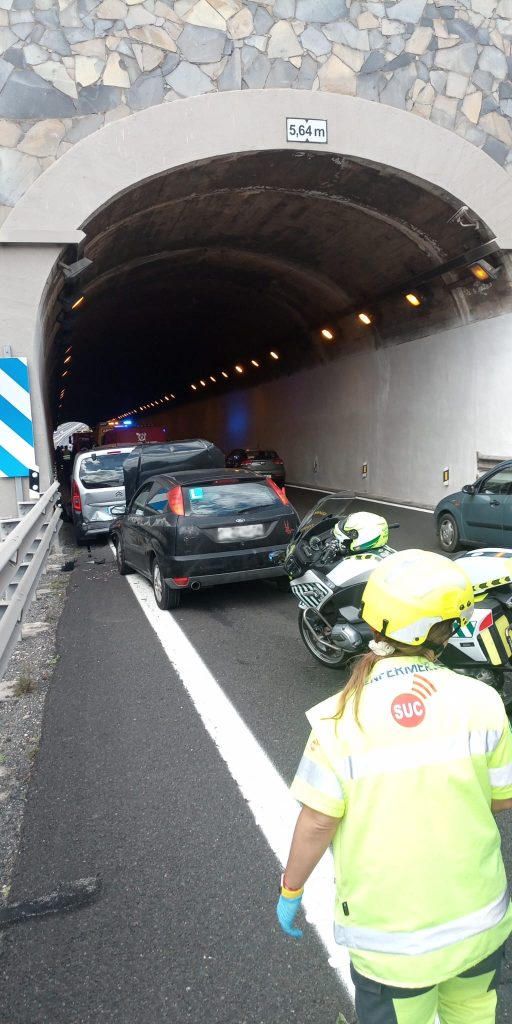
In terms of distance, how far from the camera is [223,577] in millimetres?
8508

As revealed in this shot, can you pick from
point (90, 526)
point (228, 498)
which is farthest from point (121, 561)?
point (90, 526)

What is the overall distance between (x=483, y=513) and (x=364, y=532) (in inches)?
220

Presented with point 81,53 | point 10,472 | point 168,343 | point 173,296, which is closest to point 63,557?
point 10,472

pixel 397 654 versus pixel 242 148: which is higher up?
pixel 242 148

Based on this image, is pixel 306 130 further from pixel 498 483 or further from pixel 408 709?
A: pixel 408 709

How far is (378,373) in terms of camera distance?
2150 cm

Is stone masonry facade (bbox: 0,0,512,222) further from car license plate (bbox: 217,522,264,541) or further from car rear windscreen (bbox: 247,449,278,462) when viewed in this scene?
car rear windscreen (bbox: 247,449,278,462)

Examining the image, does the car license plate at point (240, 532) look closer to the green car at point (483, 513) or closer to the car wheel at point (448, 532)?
the green car at point (483, 513)

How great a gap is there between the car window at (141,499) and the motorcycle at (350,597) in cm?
387

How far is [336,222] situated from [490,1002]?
16.4m

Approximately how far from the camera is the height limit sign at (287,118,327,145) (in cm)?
1210

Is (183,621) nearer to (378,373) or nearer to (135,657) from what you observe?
(135,657)

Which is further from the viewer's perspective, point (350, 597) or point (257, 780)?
point (350, 597)

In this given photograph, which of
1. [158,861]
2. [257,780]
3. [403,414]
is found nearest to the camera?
[158,861]
